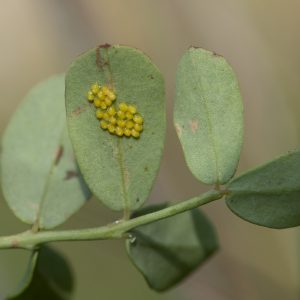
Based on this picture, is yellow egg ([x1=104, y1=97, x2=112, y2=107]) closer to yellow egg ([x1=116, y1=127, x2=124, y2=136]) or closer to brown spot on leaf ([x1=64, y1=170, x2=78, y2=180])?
yellow egg ([x1=116, y1=127, x2=124, y2=136])

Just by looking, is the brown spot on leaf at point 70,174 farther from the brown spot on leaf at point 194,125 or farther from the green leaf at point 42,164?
the brown spot on leaf at point 194,125

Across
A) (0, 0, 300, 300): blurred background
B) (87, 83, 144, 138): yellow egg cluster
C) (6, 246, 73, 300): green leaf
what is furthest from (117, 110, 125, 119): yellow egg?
(0, 0, 300, 300): blurred background

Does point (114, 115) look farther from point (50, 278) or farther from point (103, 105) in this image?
point (50, 278)

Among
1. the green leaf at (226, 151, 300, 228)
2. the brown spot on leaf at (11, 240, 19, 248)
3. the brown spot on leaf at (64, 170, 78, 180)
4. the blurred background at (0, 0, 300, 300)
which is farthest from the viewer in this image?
the blurred background at (0, 0, 300, 300)

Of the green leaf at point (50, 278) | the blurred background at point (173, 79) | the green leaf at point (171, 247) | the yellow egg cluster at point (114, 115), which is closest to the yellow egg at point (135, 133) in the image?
the yellow egg cluster at point (114, 115)

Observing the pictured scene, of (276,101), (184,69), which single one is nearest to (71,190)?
(184,69)

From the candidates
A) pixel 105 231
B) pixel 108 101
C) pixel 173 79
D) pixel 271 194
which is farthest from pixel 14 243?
pixel 173 79
